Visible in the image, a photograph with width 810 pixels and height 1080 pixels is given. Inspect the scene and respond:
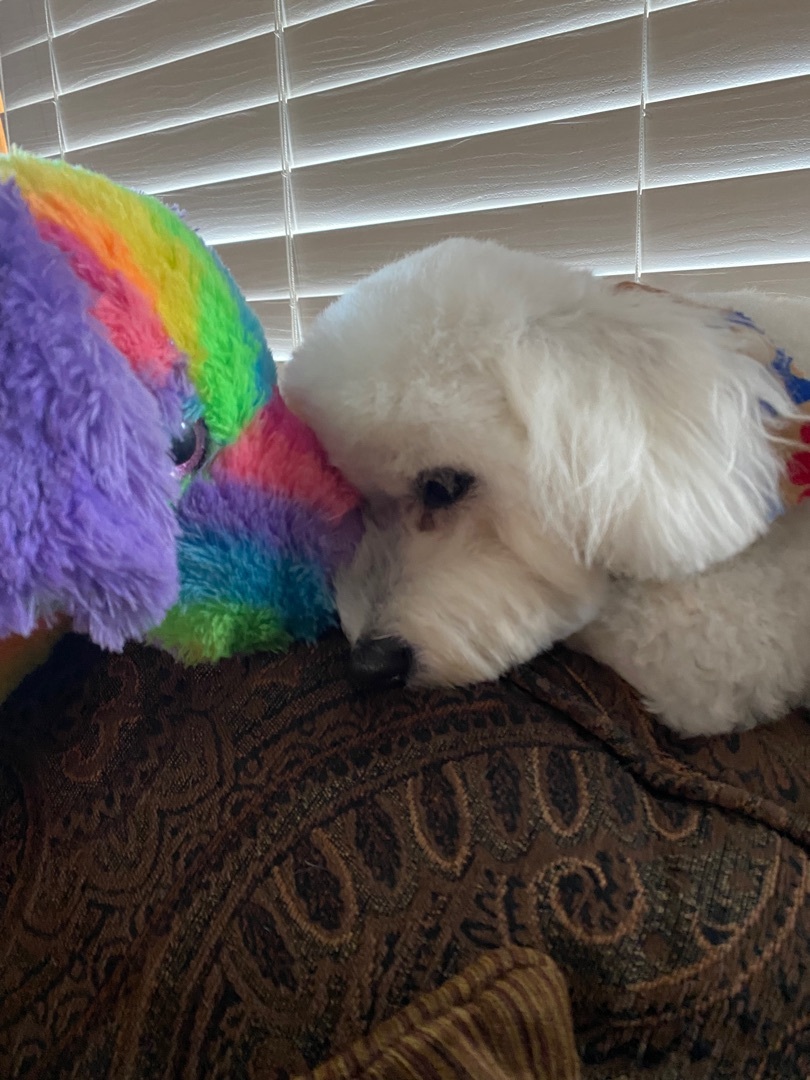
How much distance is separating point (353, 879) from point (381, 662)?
0.14 metres

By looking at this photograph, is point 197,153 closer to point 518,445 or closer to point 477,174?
point 477,174

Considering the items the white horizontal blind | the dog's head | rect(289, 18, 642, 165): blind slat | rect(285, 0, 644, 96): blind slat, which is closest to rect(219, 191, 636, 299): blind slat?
the white horizontal blind

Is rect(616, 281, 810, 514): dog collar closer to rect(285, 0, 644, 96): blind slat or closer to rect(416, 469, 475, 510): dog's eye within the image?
rect(416, 469, 475, 510): dog's eye

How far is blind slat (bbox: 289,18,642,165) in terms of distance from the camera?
3.49 ft

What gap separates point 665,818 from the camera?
53 cm

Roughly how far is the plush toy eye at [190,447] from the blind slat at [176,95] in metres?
1.10

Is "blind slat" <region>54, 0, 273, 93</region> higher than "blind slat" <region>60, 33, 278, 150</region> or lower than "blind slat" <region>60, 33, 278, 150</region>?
higher

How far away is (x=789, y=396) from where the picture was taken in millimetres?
630

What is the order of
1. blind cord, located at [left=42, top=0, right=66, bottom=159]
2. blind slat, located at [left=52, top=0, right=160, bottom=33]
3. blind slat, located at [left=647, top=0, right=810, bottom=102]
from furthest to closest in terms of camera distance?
blind cord, located at [left=42, top=0, right=66, bottom=159], blind slat, located at [left=52, top=0, right=160, bottom=33], blind slat, located at [left=647, top=0, right=810, bottom=102]

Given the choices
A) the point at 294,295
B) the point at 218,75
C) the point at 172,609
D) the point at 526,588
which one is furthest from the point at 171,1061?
the point at 218,75

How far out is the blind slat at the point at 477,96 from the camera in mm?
1064

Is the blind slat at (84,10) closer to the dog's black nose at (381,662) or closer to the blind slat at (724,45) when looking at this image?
the blind slat at (724,45)

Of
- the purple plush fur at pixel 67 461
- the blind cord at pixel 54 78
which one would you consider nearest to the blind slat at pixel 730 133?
the purple plush fur at pixel 67 461

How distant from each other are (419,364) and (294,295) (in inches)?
35.3
